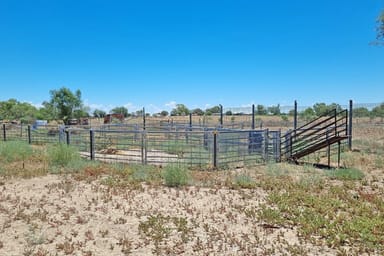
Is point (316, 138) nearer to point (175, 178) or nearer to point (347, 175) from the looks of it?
point (347, 175)

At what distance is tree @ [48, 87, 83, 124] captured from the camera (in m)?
38.8

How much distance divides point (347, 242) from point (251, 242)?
141 centimetres

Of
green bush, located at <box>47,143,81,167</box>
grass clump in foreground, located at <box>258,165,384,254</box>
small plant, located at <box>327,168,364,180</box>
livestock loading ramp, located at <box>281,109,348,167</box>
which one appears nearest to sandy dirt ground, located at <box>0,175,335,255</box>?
grass clump in foreground, located at <box>258,165,384,254</box>

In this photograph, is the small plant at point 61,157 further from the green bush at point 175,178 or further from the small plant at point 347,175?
the small plant at point 347,175

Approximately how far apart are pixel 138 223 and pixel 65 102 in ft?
126

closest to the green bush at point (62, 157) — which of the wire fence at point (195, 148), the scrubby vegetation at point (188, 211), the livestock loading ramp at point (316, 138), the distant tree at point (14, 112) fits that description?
the scrubby vegetation at point (188, 211)

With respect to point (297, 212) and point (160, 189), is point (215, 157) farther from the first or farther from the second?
point (297, 212)

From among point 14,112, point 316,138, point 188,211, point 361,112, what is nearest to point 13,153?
→ point 188,211

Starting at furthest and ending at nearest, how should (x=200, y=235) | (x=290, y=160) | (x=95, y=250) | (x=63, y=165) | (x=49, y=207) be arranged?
(x=290, y=160) → (x=63, y=165) → (x=49, y=207) → (x=200, y=235) → (x=95, y=250)

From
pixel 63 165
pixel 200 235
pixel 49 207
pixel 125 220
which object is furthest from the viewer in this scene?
pixel 63 165

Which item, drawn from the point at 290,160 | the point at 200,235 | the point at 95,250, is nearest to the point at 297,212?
the point at 200,235

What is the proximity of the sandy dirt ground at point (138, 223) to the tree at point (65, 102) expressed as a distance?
1342 inches

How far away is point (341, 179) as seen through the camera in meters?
8.45

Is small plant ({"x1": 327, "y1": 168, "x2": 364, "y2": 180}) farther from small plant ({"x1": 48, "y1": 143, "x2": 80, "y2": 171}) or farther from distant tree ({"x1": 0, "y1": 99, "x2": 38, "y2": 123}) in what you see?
distant tree ({"x1": 0, "y1": 99, "x2": 38, "y2": 123})
